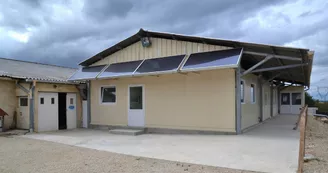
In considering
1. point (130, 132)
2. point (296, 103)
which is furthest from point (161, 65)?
point (296, 103)

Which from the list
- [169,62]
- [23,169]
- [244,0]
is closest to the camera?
[23,169]

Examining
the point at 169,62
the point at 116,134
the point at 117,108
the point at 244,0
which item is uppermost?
the point at 244,0

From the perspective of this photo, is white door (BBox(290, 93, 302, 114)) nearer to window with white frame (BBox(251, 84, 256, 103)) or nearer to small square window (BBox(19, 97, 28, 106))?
window with white frame (BBox(251, 84, 256, 103))

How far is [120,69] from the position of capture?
10914 millimetres

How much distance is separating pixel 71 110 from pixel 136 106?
3.68 metres

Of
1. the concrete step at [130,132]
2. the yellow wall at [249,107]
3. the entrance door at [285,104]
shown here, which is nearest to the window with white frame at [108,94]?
the concrete step at [130,132]

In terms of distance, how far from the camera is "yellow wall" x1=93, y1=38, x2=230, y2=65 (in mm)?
9820

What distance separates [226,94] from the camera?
29.8ft

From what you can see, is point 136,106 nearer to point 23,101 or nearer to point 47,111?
point 47,111

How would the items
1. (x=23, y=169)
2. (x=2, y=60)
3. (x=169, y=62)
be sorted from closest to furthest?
(x=23, y=169)
(x=169, y=62)
(x=2, y=60)

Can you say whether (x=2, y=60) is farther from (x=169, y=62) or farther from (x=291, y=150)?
(x=291, y=150)

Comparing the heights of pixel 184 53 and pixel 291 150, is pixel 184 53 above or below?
above

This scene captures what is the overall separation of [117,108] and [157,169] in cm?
717

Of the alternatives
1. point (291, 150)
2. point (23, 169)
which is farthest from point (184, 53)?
point (23, 169)
